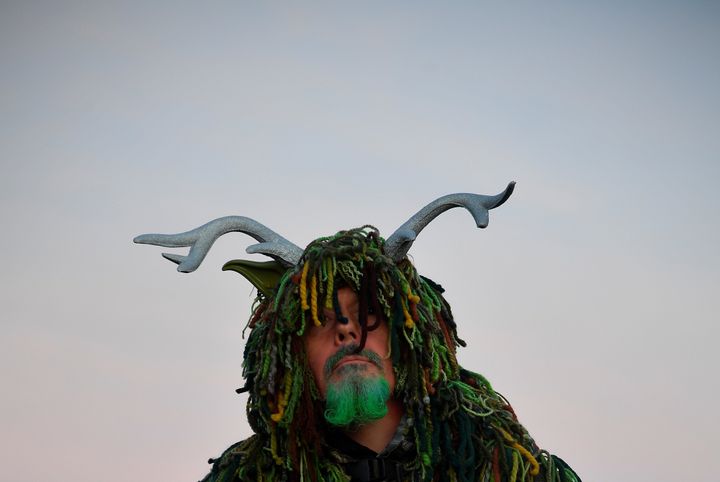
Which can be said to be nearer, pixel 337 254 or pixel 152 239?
pixel 337 254

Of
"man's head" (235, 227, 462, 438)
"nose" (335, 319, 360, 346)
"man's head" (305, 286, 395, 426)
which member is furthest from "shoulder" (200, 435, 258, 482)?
"nose" (335, 319, 360, 346)

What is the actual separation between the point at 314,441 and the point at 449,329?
769 millimetres

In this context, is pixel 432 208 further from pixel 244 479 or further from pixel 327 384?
pixel 244 479

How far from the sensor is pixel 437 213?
211 inches

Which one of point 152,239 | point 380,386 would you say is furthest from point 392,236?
point 152,239

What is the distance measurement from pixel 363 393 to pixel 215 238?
3.41ft

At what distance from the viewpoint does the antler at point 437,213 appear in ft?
17.0

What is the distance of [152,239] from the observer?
5383 millimetres

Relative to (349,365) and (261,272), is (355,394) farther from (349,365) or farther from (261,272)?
(261,272)

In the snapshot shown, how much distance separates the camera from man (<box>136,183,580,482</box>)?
16.2ft

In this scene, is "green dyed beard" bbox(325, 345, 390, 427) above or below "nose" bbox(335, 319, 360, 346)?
below

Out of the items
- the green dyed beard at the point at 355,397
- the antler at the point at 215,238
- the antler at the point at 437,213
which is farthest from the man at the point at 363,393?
the antler at the point at 215,238

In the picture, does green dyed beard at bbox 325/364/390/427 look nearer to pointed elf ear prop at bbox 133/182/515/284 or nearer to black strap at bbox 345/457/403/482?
black strap at bbox 345/457/403/482

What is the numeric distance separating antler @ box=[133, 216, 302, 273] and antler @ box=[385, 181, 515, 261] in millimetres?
441
